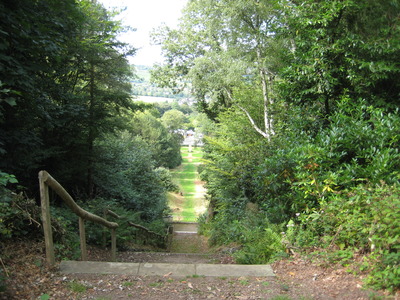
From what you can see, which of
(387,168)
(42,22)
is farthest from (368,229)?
(42,22)

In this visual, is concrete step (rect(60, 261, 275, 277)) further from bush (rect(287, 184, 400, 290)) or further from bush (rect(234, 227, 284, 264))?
bush (rect(287, 184, 400, 290))

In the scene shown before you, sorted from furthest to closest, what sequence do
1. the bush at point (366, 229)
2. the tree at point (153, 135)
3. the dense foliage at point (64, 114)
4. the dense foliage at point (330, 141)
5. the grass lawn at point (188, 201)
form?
the tree at point (153, 135)
the grass lawn at point (188, 201)
the dense foliage at point (64, 114)
the dense foliage at point (330, 141)
the bush at point (366, 229)

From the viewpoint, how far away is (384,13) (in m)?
5.91

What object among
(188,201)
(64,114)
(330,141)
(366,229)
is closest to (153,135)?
(188,201)

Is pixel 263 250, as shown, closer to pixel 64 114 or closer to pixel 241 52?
pixel 64 114

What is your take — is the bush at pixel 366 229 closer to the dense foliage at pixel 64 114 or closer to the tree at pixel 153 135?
the dense foliage at pixel 64 114

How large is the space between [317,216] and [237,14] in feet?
26.8

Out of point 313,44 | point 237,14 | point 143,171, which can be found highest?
point 237,14

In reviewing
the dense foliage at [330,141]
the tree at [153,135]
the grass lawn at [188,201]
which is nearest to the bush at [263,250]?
the dense foliage at [330,141]

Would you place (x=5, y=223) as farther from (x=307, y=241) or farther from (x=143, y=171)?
(x=143, y=171)

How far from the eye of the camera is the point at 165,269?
3.46 metres

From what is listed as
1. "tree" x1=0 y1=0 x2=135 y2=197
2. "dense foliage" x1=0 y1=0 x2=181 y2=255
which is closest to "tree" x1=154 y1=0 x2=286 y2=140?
"dense foliage" x1=0 y1=0 x2=181 y2=255

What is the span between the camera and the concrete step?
3270 mm

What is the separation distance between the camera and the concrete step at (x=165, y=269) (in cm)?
327
